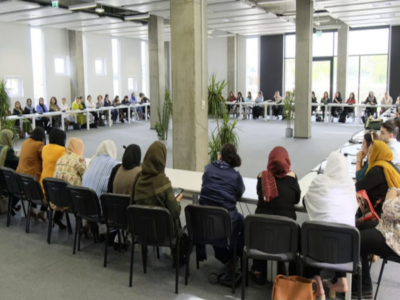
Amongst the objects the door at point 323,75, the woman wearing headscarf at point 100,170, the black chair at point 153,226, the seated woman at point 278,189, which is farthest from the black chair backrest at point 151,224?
the door at point 323,75

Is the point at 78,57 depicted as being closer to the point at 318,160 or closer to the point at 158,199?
the point at 318,160

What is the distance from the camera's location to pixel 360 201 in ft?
11.4

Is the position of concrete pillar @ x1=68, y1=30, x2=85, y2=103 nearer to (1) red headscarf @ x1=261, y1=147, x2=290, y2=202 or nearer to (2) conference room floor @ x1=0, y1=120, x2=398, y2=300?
(2) conference room floor @ x1=0, y1=120, x2=398, y2=300

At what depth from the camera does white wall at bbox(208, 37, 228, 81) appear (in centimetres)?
2030

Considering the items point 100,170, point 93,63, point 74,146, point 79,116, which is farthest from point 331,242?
point 93,63

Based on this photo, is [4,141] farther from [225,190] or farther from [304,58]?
[304,58]

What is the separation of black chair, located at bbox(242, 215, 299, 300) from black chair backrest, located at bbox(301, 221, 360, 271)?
9cm

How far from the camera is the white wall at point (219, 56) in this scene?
66.6 ft

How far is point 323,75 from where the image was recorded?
18.7 meters

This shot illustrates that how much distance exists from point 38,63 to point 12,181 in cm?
1249

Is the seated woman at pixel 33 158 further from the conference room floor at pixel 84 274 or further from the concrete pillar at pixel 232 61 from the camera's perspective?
the concrete pillar at pixel 232 61

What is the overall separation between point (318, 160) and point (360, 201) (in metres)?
5.26

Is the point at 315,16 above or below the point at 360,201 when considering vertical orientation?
above

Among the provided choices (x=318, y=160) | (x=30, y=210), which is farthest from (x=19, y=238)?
(x=318, y=160)
